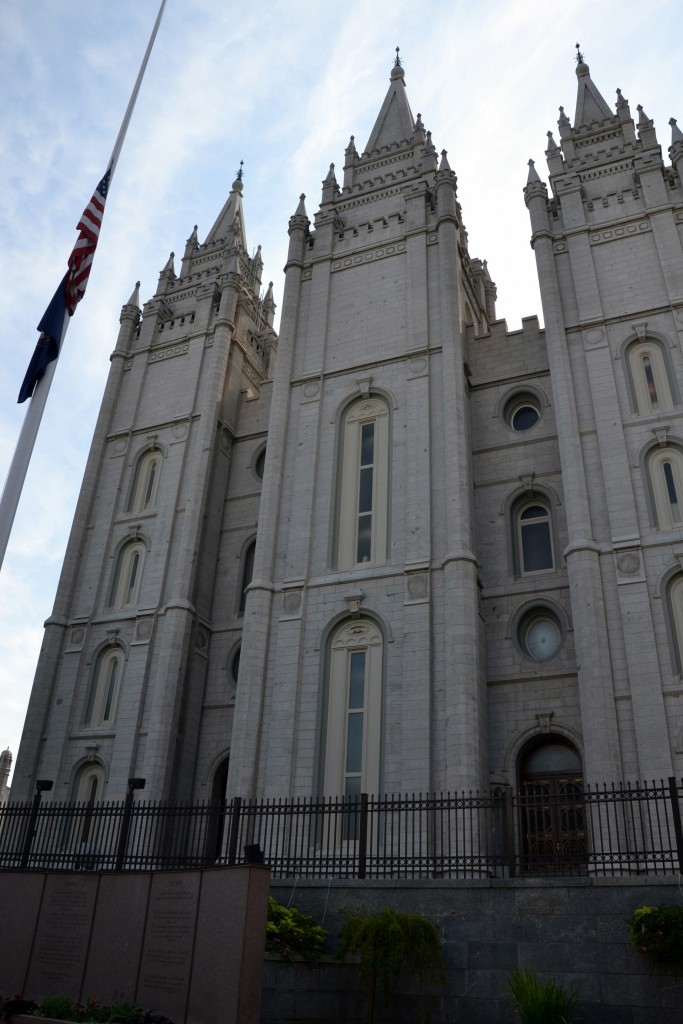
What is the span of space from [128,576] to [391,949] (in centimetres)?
1880

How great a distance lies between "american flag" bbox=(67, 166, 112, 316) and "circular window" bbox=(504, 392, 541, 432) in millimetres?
13732

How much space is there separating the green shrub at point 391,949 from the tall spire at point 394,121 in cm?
2921

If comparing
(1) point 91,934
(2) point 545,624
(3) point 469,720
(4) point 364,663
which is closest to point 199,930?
(1) point 91,934

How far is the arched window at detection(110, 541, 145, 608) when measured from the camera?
27625 millimetres

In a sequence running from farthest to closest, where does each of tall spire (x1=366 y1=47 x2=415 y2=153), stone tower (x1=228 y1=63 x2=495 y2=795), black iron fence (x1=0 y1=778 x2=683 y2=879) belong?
1. tall spire (x1=366 y1=47 x2=415 y2=153)
2. stone tower (x1=228 y1=63 x2=495 y2=795)
3. black iron fence (x1=0 y1=778 x2=683 y2=879)

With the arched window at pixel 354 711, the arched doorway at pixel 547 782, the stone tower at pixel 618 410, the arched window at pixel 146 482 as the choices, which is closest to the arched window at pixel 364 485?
the arched window at pixel 354 711

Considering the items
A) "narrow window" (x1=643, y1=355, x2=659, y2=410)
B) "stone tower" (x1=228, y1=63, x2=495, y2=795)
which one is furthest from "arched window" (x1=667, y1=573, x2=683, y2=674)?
"narrow window" (x1=643, y1=355, x2=659, y2=410)

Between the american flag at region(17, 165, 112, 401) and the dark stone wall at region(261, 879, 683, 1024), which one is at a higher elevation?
the american flag at region(17, 165, 112, 401)

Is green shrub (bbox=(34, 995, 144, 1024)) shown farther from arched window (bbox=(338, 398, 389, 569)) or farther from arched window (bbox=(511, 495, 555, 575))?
arched window (bbox=(511, 495, 555, 575))

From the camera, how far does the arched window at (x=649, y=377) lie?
880 inches

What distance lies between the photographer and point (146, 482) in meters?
30.0

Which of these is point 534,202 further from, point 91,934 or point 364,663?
point 91,934

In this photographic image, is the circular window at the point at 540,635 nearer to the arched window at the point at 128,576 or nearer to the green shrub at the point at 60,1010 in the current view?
the arched window at the point at 128,576

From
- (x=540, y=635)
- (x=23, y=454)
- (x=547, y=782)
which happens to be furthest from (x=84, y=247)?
(x=547, y=782)
